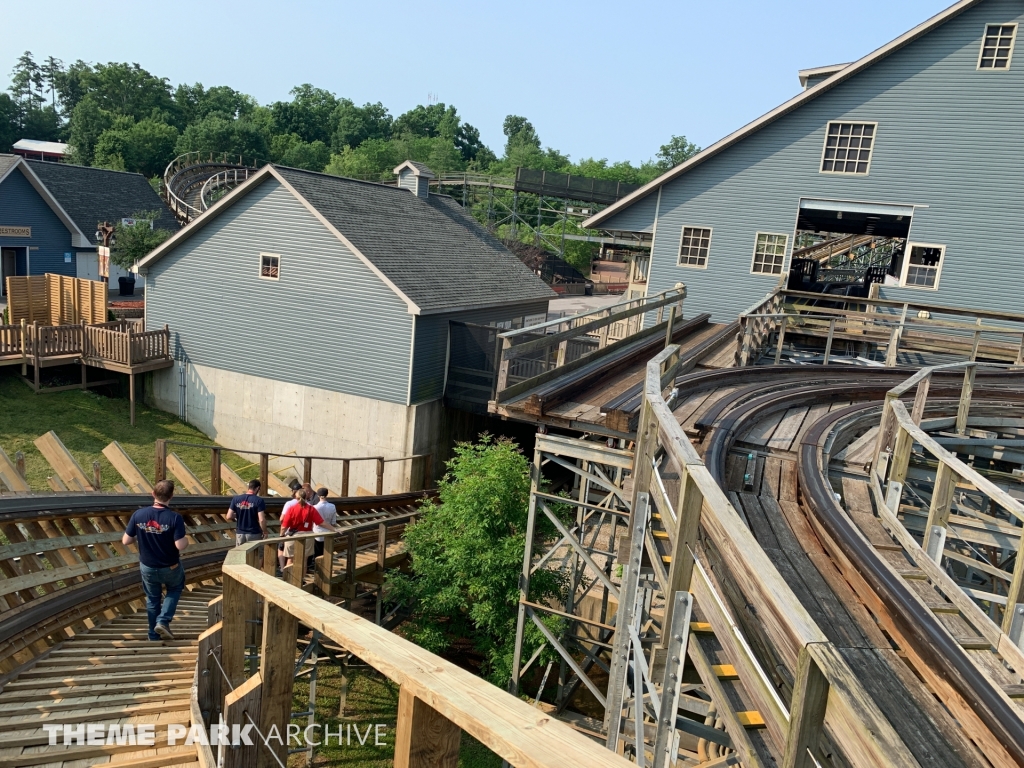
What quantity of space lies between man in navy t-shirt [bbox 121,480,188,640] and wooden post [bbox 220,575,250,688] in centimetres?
343

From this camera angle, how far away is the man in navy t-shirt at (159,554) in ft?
23.1

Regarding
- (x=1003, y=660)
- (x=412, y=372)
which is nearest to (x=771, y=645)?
(x=1003, y=660)

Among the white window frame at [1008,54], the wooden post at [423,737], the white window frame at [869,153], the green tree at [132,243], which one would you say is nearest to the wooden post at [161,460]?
the wooden post at [423,737]

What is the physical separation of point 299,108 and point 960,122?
9979 cm

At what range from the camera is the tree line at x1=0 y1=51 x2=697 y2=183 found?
2928 inches

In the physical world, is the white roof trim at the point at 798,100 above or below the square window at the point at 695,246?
above

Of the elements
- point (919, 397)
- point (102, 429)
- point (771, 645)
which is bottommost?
point (102, 429)

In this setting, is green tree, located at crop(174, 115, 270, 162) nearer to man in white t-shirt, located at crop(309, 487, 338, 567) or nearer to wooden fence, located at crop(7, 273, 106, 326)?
wooden fence, located at crop(7, 273, 106, 326)

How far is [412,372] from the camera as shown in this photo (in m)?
20.0

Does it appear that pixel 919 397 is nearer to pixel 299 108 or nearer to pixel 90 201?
pixel 90 201

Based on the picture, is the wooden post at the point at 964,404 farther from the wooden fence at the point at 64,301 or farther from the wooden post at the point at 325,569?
the wooden fence at the point at 64,301

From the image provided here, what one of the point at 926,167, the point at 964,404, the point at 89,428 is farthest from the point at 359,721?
the point at 926,167

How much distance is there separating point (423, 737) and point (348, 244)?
19047mm

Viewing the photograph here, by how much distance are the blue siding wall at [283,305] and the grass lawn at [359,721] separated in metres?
8.57
